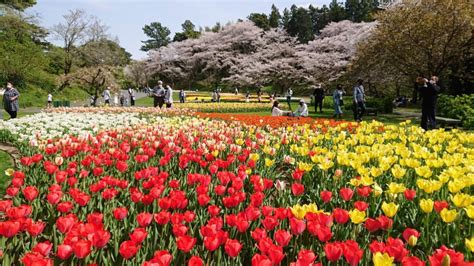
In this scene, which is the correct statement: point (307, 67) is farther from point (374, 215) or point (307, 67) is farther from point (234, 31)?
point (374, 215)

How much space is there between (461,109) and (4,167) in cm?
1476

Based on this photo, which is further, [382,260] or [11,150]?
[11,150]

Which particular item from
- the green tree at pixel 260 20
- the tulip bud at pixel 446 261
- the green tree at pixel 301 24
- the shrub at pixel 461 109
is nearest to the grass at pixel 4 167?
the tulip bud at pixel 446 261

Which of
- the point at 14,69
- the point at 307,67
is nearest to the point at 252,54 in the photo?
the point at 307,67

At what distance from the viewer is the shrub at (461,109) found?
14743 mm

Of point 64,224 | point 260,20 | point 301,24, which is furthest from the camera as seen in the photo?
point 301,24

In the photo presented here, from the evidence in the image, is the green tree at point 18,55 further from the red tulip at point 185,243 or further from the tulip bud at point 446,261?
the tulip bud at point 446,261

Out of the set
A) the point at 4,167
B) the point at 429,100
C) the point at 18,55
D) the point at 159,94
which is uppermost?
the point at 18,55

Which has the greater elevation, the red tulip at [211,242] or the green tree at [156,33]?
the green tree at [156,33]

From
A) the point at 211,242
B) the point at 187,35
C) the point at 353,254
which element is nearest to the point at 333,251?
the point at 353,254

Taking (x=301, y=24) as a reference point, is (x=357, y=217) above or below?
below

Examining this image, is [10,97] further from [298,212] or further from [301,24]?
[301,24]

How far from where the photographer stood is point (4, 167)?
286 inches

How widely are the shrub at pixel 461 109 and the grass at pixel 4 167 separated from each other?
13524 millimetres
